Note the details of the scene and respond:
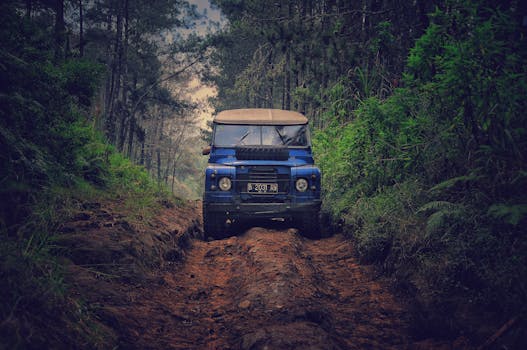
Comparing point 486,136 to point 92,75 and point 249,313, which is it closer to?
point 249,313

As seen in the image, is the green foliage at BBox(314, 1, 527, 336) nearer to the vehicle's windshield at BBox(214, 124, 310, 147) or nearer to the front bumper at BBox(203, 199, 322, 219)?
the front bumper at BBox(203, 199, 322, 219)

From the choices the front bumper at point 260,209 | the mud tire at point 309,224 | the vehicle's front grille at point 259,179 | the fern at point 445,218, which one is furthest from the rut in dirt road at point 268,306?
the vehicle's front grille at point 259,179

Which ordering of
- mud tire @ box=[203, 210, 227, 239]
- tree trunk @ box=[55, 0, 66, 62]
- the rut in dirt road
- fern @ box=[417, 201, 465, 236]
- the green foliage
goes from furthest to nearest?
tree trunk @ box=[55, 0, 66, 62] → mud tire @ box=[203, 210, 227, 239] → fern @ box=[417, 201, 465, 236] → the green foliage → the rut in dirt road

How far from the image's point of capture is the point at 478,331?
3350 millimetres

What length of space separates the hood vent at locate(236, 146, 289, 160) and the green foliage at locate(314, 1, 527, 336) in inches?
79.8

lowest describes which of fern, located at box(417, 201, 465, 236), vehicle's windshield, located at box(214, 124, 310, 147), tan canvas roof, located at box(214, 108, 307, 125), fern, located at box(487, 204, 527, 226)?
fern, located at box(417, 201, 465, 236)

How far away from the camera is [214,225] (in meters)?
8.09

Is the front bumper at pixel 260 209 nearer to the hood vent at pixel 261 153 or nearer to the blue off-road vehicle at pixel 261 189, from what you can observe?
the blue off-road vehicle at pixel 261 189

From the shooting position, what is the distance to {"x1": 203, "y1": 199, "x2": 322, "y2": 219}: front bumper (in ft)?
25.3

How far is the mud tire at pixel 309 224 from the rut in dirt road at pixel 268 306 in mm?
1298

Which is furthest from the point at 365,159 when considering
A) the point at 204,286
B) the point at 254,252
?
the point at 204,286

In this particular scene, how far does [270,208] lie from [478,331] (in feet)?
15.5

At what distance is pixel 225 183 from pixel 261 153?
0.97 meters

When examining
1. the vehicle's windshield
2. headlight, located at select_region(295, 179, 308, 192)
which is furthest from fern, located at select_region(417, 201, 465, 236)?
the vehicle's windshield
